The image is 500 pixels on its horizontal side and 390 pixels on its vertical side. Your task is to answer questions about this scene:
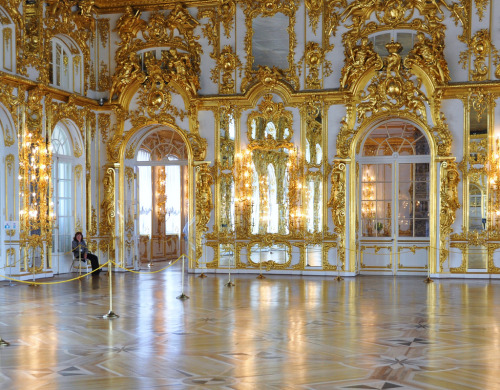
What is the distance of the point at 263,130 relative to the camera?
17062 mm

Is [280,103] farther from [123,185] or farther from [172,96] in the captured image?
[123,185]

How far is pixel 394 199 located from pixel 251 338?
9061 mm

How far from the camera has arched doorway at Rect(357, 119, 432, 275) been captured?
655 inches

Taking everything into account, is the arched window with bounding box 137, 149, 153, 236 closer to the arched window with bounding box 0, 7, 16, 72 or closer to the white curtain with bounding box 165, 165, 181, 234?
the white curtain with bounding box 165, 165, 181, 234

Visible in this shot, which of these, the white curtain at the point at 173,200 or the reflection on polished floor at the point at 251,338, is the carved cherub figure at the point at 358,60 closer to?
the reflection on polished floor at the point at 251,338

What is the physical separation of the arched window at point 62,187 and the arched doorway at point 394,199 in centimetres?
705

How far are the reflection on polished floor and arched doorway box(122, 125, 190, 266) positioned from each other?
4.55 meters

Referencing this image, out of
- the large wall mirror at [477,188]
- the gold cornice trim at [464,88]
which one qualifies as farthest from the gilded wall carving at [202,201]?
the large wall mirror at [477,188]

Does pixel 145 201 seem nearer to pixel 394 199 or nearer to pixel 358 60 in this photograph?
pixel 394 199

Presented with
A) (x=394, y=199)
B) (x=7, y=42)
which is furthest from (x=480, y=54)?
(x=7, y=42)

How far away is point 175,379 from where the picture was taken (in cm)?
661

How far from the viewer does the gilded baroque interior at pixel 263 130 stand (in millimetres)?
15828

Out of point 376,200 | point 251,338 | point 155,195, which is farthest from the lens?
point 155,195

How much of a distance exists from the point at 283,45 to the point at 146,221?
6552mm
